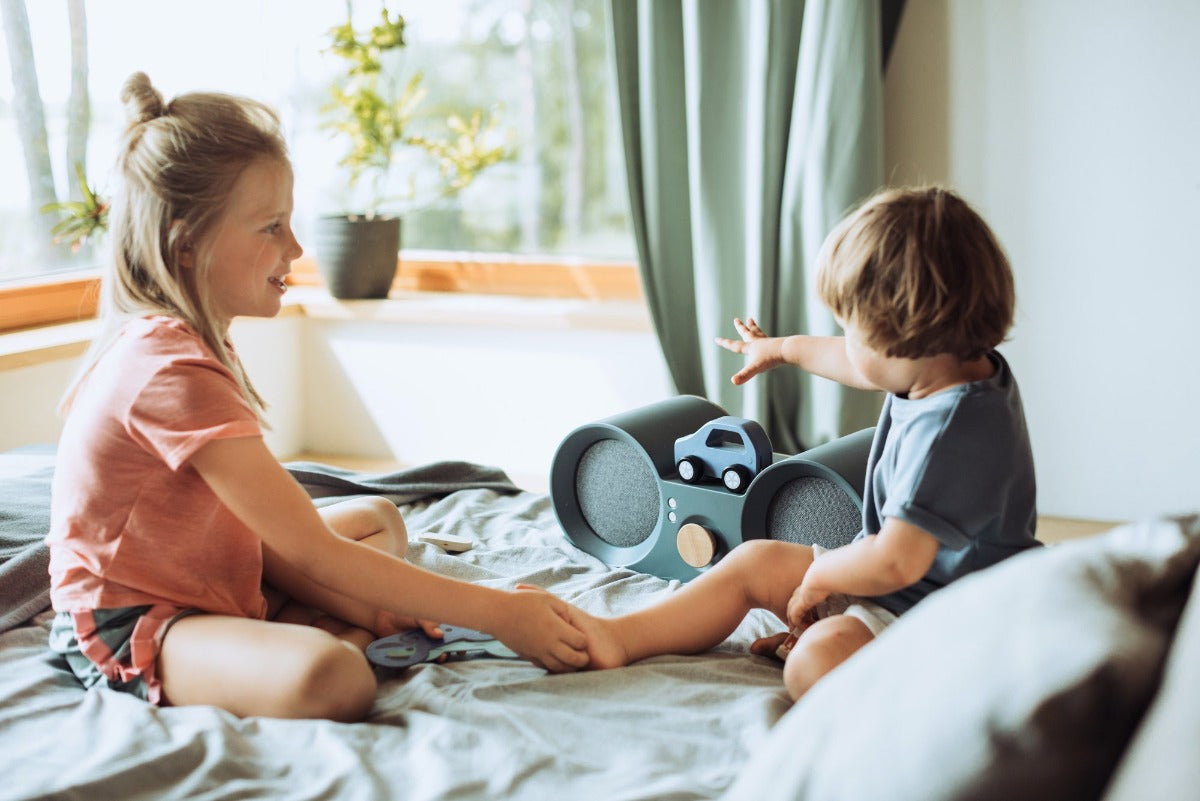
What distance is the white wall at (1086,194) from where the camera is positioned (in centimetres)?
223

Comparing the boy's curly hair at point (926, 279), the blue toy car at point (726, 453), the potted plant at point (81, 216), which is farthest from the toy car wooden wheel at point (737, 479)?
the potted plant at point (81, 216)

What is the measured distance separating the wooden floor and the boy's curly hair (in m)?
0.94

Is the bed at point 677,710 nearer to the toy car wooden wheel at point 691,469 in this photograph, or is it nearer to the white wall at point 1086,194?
the toy car wooden wheel at point 691,469

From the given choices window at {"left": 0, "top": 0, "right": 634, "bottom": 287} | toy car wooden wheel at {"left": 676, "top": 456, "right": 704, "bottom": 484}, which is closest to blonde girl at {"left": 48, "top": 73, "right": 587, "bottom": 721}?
toy car wooden wheel at {"left": 676, "top": 456, "right": 704, "bottom": 484}

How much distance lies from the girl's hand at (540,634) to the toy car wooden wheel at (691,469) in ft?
1.59

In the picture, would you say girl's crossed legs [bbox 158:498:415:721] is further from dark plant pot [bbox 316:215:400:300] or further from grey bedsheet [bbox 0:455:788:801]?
dark plant pot [bbox 316:215:400:300]

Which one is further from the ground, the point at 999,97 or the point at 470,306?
the point at 999,97

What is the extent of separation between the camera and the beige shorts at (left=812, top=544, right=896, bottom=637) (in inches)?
48.0

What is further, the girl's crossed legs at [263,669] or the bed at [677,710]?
the girl's crossed legs at [263,669]

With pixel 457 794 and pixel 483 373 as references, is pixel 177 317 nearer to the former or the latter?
pixel 457 794

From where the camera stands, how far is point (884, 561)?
1.14 metres

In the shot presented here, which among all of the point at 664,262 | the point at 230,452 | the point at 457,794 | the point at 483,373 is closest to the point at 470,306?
the point at 483,373

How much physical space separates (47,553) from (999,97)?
73.1 inches

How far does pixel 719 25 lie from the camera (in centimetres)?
243
